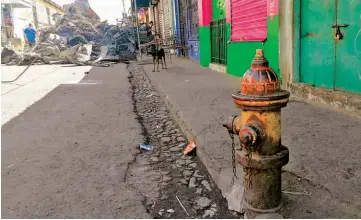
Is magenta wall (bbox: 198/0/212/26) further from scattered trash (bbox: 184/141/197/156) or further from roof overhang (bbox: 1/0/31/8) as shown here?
roof overhang (bbox: 1/0/31/8)

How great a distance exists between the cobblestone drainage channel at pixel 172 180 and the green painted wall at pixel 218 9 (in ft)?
18.3

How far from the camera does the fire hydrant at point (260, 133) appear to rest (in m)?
2.03

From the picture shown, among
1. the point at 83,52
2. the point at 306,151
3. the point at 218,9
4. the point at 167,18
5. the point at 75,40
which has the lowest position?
the point at 306,151

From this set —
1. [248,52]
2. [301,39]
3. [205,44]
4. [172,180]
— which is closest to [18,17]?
[205,44]

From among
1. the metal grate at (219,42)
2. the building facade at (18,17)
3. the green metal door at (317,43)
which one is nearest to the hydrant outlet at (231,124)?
the green metal door at (317,43)

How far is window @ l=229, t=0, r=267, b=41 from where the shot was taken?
6941 mm

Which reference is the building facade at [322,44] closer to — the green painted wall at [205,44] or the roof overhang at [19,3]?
the green painted wall at [205,44]

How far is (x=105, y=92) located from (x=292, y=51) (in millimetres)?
4363

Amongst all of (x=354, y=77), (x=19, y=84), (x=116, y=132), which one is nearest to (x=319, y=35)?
(x=354, y=77)

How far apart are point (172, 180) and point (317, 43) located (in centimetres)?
327

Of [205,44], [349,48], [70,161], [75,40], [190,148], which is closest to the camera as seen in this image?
[70,161]

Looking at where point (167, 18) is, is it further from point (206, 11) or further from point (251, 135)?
point (251, 135)

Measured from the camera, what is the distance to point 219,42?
10.3 metres

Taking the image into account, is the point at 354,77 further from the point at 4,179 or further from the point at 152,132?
the point at 4,179
